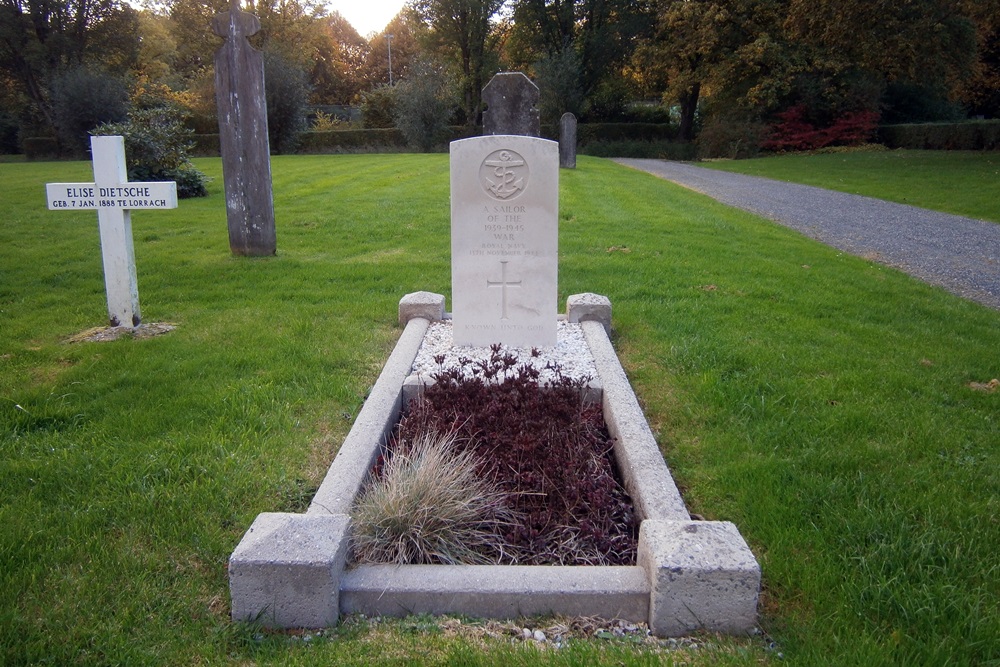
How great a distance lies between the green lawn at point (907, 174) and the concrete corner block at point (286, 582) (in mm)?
14025

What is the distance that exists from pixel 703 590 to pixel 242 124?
7.03 metres

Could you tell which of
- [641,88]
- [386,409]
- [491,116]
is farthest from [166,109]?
[641,88]

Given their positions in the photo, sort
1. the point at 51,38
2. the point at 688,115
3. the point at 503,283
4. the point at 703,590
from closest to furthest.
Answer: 1. the point at 703,590
2. the point at 503,283
3. the point at 51,38
4. the point at 688,115

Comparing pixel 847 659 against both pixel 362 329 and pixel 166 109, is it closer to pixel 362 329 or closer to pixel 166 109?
pixel 362 329

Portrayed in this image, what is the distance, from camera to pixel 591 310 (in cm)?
593

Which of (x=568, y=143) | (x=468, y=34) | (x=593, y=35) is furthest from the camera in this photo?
(x=468, y=34)

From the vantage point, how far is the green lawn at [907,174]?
14922 millimetres

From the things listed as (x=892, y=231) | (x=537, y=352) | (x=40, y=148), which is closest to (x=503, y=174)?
(x=537, y=352)

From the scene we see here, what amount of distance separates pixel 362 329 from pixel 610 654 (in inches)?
155

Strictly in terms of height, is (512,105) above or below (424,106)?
below

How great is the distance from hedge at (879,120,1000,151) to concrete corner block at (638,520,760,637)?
28842 millimetres

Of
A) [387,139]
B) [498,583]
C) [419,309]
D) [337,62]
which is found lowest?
[498,583]

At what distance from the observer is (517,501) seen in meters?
3.28

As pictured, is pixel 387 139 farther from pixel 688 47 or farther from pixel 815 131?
pixel 815 131
